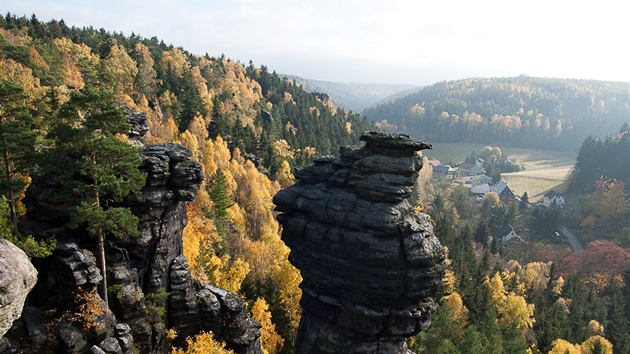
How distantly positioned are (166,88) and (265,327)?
230ft

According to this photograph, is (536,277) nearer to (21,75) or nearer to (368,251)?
(368,251)

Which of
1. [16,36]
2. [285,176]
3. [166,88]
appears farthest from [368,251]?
[16,36]

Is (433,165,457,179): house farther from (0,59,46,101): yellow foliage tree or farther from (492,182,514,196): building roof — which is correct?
(0,59,46,101): yellow foliage tree

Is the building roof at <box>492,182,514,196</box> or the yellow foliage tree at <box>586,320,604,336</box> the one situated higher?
the building roof at <box>492,182,514,196</box>

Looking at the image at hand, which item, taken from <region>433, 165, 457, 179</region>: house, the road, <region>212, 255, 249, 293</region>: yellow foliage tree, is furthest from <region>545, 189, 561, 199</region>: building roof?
<region>212, 255, 249, 293</region>: yellow foliage tree

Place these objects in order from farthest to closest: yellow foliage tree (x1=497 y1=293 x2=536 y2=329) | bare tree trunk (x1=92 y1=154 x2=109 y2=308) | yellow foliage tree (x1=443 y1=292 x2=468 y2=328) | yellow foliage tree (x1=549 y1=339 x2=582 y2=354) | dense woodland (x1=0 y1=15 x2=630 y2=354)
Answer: yellow foliage tree (x1=497 y1=293 x2=536 y2=329) → yellow foliage tree (x1=443 y1=292 x2=468 y2=328) → yellow foliage tree (x1=549 y1=339 x2=582 y2=354) → dense woodland (x1=0 y1=15 x2=630 y2=354) → bare tree trunk (x1=92 y1=154 x2=109 y2=308)

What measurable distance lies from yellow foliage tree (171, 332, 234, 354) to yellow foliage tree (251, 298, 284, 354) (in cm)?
723

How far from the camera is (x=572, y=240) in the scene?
370ft

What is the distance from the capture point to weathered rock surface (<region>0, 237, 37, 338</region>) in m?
13.2

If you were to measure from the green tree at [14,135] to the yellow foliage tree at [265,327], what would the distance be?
1971 cm

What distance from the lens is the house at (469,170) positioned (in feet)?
620

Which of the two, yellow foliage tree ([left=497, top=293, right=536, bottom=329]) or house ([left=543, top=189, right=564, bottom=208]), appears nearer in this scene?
yellow foliage tree ([left=497, top=293, right=536, bottom=329])

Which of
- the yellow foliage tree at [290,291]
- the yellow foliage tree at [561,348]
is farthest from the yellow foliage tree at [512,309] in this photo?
the yellow foliage tree at [290,291]

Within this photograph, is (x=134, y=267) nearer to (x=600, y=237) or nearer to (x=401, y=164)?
(x=401, y=164)
